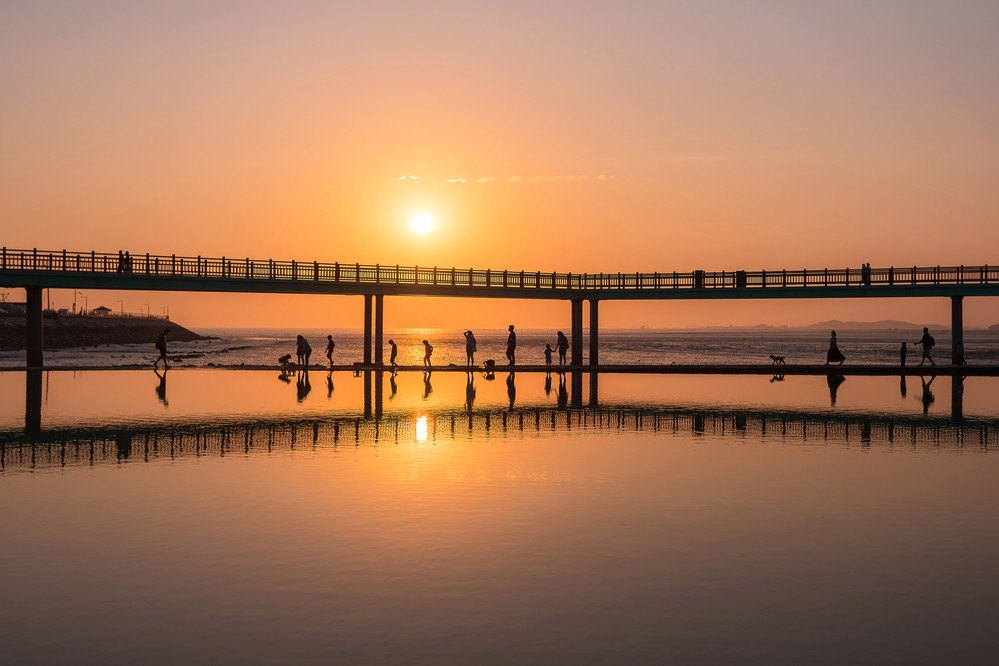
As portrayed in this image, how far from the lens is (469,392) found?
1297 inches

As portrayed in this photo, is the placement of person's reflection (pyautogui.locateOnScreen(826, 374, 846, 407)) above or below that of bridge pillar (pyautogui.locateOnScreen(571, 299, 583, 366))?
below

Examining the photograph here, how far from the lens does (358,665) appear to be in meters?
6.38

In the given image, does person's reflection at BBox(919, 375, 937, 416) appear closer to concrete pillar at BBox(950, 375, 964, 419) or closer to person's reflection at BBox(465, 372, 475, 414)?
concrete pillar at BBox(950, 375, 964, 419)

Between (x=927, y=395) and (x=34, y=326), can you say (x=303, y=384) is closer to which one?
(x=34, y=326)

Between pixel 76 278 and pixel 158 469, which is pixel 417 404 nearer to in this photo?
pixel 158 469

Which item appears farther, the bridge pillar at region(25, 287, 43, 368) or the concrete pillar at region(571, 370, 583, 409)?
the bridge pillar at region(25, 287, 43, 368)

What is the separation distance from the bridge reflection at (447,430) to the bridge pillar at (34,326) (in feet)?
71.7

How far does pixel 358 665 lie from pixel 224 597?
2.02 m

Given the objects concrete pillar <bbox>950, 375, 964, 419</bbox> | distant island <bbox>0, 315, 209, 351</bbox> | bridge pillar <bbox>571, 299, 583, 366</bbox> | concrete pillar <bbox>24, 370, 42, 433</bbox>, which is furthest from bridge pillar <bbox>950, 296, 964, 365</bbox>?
distant island <bbox>0, 315, 209, 351</bbox>

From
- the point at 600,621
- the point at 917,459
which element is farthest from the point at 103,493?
the point at 917,459

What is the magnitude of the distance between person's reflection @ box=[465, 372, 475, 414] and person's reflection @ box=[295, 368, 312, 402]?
17.7ft

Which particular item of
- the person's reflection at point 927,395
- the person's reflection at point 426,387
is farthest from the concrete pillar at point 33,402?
the person's reflection at point 927,395

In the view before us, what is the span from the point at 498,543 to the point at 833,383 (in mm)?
31051

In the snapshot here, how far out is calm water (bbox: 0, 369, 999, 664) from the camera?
6902 millimetres
